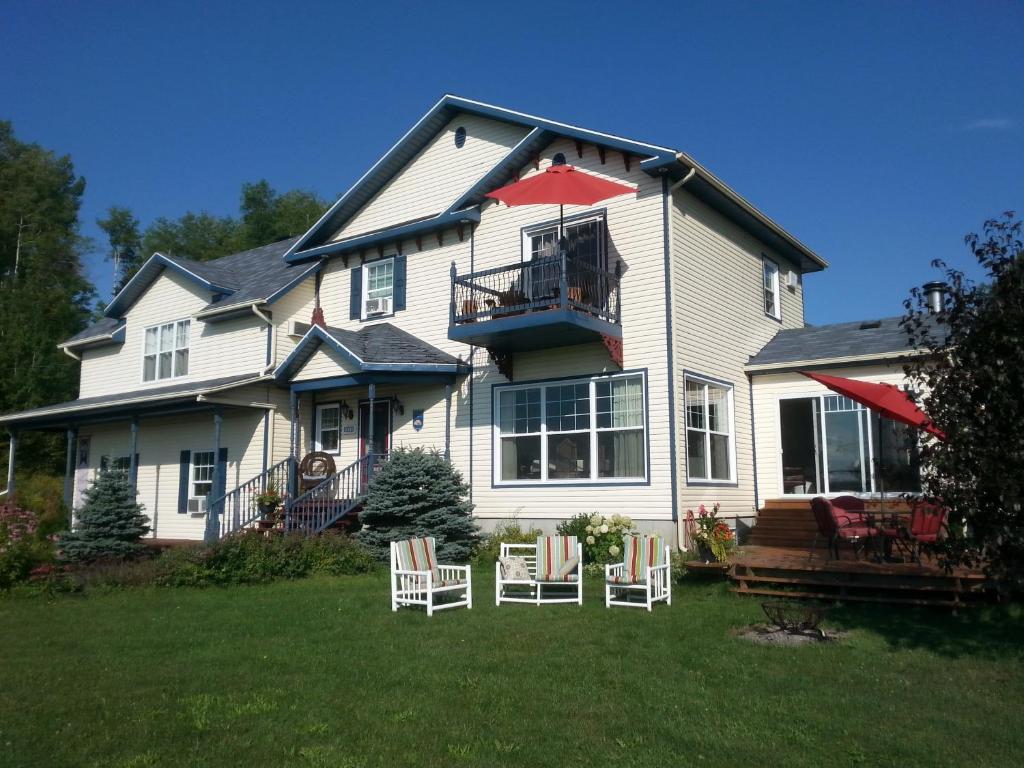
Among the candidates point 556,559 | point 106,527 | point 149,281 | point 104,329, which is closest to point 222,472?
point 106,527

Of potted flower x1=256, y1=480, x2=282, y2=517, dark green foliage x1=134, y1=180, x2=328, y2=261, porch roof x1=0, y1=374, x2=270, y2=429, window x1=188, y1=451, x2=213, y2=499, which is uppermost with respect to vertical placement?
dark green foliage x1=134, y1=180, x2=328, y2=261

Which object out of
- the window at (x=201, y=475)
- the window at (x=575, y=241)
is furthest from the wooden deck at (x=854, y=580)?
the window at (x=201, y=475)

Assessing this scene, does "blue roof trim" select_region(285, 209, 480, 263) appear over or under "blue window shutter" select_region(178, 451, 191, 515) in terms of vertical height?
over

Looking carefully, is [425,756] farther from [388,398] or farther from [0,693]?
[388,398]

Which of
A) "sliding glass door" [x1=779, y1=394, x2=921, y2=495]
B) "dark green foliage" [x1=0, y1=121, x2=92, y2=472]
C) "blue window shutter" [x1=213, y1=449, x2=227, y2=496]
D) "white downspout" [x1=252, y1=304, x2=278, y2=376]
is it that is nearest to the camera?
"sliding glass door" [x1=779, y1=394, x2=921, y2=495]

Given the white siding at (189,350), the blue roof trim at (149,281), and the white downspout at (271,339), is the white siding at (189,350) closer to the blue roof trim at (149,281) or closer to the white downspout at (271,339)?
the blue roof trim at (149,281)

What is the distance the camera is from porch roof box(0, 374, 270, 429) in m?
19.0

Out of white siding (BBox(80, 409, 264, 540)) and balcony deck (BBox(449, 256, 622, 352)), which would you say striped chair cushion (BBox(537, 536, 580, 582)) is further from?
white siding (BBox(80, 409, 264, 540))

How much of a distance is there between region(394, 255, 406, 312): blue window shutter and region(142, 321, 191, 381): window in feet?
22.1

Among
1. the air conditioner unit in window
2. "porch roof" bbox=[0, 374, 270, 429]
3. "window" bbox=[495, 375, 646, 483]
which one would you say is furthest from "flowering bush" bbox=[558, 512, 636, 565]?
"porch roof" bbox=[0, 374, 270, 429]

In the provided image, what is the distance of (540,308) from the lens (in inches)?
577

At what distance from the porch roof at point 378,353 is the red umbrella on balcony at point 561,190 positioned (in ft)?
11.6

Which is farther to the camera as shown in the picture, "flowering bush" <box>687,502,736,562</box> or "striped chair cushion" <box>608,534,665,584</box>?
"flowering bush" <box>687,502,736,562</box>

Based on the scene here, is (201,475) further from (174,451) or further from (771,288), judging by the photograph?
(771,288)
